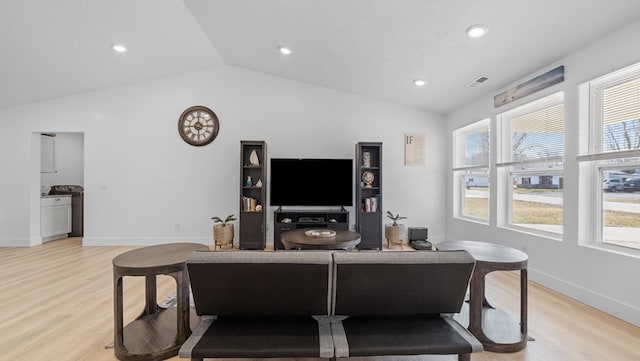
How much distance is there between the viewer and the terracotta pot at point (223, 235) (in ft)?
14.6

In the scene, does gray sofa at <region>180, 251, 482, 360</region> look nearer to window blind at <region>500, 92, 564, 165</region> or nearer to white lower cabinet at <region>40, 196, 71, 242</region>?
window blind at <region>500, 92, 564, 165</region>

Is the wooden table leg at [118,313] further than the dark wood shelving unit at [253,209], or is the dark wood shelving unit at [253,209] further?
the dark wood shelving unit at [253,209]

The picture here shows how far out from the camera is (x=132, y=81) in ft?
15.6

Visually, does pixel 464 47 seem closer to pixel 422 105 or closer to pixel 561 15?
pixel 561 15

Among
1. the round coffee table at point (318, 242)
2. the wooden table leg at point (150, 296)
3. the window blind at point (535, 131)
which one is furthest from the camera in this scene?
the window blind at point (535, 131)

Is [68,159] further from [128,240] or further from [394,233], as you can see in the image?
[394,233]

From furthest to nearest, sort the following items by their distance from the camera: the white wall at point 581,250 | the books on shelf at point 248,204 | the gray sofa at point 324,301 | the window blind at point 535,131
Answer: the books on shelf at point 248,204 < the window blind at point 535,131 < the white wall at point 581,250 < the gray sofa at point 324,301

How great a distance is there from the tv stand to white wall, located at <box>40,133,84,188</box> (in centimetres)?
466

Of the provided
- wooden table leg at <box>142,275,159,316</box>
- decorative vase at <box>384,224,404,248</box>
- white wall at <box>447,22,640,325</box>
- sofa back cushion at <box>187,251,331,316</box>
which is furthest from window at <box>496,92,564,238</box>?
wooden table leg at <box>142,275,159,316</box>

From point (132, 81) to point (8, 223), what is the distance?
3.13m

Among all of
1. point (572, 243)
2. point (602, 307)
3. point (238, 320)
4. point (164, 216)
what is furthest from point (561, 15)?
point (164, 216)

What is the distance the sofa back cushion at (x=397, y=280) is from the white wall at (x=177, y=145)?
3459 millimetres

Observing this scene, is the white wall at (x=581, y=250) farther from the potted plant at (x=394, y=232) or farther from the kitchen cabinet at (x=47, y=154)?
the kitchen cabinet at (x=47, y=154)

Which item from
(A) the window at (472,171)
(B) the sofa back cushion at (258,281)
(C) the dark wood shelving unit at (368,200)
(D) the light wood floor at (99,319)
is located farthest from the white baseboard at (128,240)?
(A) the window at (472,171)
